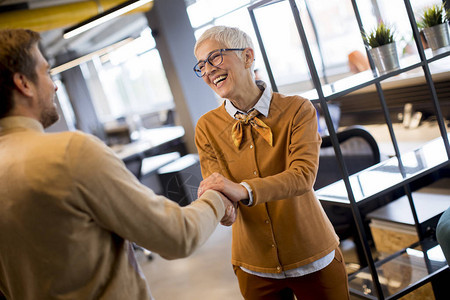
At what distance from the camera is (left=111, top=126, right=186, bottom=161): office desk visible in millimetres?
7186

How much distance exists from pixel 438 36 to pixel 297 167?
162 cm

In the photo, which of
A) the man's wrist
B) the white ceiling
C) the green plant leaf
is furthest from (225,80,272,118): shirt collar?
the white ceiling

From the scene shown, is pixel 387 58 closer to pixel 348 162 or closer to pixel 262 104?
pixel 262 104

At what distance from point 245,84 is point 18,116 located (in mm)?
866

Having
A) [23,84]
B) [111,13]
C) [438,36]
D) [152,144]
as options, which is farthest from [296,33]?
[23,84]

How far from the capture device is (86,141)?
3.73 ft

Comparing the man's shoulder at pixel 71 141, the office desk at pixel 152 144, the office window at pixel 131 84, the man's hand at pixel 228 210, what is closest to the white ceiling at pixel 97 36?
the office window at pixel 131 84

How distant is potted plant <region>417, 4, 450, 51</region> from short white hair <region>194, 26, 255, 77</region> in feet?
4.77

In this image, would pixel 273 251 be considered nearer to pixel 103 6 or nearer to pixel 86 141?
pixel 86 141

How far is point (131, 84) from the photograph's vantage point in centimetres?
1798

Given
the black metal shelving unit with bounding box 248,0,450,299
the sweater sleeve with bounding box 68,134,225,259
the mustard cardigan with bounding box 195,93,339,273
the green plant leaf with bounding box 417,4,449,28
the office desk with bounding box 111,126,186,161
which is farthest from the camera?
the office desk with bounding box 111,126,186,161

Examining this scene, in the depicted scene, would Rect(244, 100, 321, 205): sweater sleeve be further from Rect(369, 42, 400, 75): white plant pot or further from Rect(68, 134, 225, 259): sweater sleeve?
Rect(369, 42, 400, 75): white plant pot

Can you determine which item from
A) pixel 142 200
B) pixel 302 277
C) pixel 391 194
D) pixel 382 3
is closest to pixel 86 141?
pixel 142 200

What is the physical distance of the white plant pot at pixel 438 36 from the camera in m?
2.67
